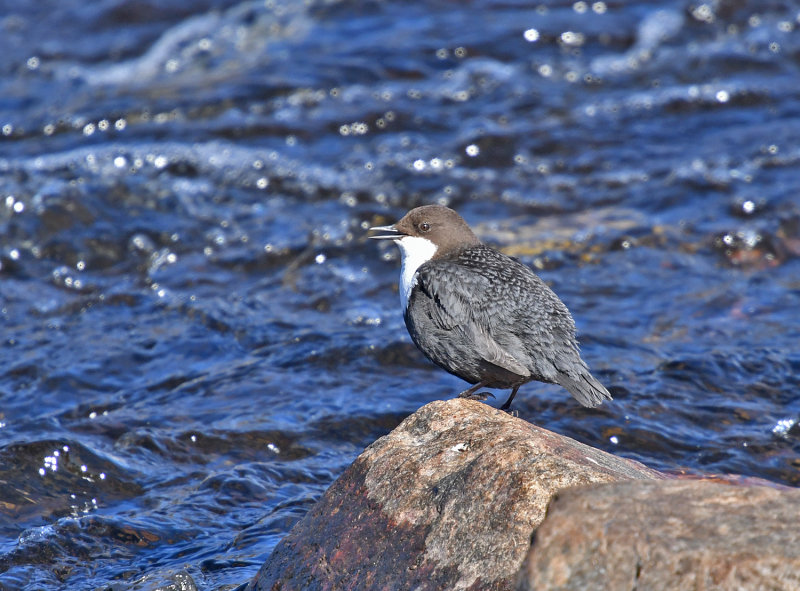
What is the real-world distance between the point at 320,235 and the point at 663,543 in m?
6.54

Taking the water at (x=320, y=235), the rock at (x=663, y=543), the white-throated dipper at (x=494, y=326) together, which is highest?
the rock at (x=663, y=543)

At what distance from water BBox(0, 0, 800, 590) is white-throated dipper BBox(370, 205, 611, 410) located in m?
1.10

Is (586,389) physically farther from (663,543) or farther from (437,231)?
(663,543)

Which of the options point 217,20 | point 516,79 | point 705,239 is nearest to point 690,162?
point 705,239

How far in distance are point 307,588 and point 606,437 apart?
2.73 m

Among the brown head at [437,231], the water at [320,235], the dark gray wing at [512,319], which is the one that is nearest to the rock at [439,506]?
the dark gray wing at [512,319]

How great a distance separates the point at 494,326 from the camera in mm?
4566

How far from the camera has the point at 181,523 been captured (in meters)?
4.72

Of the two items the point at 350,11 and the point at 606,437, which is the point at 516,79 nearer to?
the point at 350,11

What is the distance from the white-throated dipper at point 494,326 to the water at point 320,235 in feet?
3.62

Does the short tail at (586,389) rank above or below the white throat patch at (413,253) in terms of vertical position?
below

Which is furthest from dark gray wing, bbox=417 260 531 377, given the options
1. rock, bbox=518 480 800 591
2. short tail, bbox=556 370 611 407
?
rock, bbox=518 480 800 591

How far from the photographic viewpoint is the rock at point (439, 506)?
3164mm

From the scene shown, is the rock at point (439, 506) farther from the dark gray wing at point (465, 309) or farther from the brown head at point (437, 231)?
the brown head at point (437, 231)
